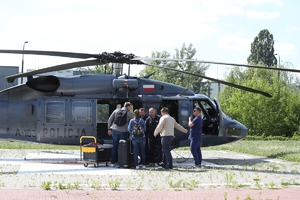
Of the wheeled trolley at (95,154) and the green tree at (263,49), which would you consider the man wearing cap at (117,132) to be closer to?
the wheeled trolley at (95,154)

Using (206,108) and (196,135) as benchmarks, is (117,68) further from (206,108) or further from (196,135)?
(196,135)

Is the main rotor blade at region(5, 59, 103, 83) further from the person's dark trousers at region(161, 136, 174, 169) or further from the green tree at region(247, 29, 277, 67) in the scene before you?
the green tree at region(247, 29, 277, 67)

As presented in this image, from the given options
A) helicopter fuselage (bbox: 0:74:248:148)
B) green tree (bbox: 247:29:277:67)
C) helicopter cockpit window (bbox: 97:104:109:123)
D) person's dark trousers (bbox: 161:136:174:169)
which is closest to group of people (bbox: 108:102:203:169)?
person's dark trousers (bbox: 161:136:174:169)

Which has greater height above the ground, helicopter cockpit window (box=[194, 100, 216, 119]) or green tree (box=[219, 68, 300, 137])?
helicopter cockpit window (box=[194, 100, 216, 119])

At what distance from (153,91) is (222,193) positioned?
735 cm

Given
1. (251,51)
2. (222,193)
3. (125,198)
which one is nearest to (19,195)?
(125,198)

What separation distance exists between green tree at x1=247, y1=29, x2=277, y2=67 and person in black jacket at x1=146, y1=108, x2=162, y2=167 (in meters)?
83.1

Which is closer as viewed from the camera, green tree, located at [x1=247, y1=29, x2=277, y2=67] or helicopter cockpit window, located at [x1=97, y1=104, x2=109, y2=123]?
helicopter cockpit window, located at [x1=97, y1=104, x2=109, y2=123]

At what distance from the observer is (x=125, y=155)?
1480cm

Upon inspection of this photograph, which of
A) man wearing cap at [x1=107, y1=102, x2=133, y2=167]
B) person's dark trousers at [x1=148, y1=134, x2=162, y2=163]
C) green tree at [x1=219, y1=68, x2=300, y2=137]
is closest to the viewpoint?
man wearing cap at [x1=107, y1=102, x2=133, y2=167]

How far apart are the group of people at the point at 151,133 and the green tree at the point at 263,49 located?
Answer: 8289 cm

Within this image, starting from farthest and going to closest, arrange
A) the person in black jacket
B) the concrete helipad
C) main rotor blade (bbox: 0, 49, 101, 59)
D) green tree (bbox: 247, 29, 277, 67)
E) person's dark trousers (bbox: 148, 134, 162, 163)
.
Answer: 1. green tree (bbox: 247, 29, 277, 67)
2. person's dark trousers (bbox: 148, 134, 162, 163)
3. the person in black jacket
4. main rotor blade (bbox: 0, 49, 101, 59)
5. the concrete helipad

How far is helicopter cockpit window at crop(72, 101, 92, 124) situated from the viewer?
54.3 ft

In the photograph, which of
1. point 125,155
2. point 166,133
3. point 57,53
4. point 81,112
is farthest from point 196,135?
point 57,53
